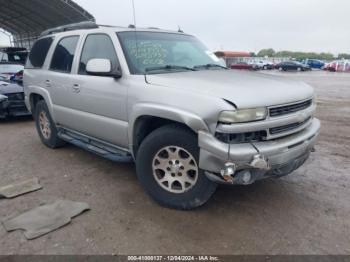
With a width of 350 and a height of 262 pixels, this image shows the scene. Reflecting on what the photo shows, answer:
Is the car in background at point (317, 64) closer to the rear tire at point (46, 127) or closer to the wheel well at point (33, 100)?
the wheel well at point (33, 100)

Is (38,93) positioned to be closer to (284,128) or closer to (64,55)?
(64,55)

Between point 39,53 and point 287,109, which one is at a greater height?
point 39,53

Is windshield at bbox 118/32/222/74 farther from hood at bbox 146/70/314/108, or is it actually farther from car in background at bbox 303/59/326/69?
car in background at bbox 303/59/326/69

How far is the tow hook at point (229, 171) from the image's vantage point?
280 centimetres

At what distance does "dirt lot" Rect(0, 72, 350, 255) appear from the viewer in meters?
2.85

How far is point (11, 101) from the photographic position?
26.4 feet

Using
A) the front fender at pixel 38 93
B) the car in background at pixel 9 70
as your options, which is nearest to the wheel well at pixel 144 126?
the front fender at pixel 38 93

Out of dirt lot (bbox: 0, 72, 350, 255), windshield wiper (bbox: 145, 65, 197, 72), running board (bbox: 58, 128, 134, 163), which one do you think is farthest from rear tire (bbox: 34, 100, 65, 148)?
windshield wiper (bbox: 145, 65, 197, 72)

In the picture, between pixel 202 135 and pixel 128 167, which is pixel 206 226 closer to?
pixel 202 135

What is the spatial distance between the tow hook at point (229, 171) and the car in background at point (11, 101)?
22.5 ft

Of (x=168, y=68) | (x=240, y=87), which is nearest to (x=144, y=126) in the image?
(x=168, y=68)

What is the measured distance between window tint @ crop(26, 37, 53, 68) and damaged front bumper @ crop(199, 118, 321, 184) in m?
3.77

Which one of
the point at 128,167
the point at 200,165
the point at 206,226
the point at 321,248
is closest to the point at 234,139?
the point at 200,165

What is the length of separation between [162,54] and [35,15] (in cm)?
3053
